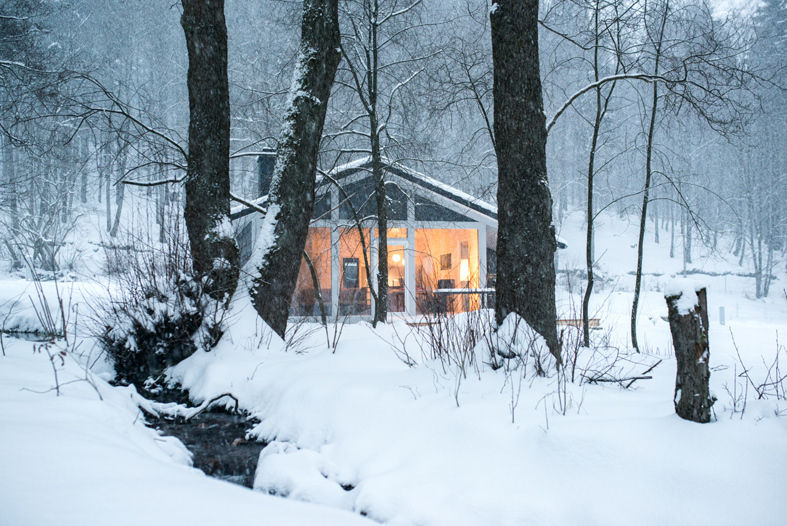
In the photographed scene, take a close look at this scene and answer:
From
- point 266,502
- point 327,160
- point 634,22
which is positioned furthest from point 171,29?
point 266,502

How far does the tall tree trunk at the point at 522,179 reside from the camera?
4.16 meters

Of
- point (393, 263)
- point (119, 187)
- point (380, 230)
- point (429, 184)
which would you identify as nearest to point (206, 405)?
point (380, 230)

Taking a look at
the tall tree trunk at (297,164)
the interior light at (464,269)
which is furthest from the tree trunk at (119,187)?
the interior light at (464,269)

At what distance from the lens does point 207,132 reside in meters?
5.48

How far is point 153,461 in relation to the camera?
2.44 metres

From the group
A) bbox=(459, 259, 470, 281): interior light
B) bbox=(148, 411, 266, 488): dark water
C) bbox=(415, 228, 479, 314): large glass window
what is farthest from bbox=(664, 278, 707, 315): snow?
bbox=(459, 259, 470, 281): interior light

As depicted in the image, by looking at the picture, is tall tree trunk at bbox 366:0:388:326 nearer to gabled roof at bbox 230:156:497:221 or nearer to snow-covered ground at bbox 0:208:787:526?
gabled roof at bbox 230:156:497:221

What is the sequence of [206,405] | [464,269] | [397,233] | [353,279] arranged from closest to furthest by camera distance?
[206,405] < [397,233] < [353,279] < [464,269]

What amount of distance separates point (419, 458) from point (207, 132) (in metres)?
4.43

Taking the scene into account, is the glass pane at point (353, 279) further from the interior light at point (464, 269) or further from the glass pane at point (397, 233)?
the interior light at point (464, 269)

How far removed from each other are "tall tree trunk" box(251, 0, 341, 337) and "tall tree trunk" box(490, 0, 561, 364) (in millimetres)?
2146

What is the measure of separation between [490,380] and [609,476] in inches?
54.1

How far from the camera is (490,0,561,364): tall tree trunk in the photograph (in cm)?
416

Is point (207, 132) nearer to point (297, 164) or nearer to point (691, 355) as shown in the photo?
point (297, 164)
